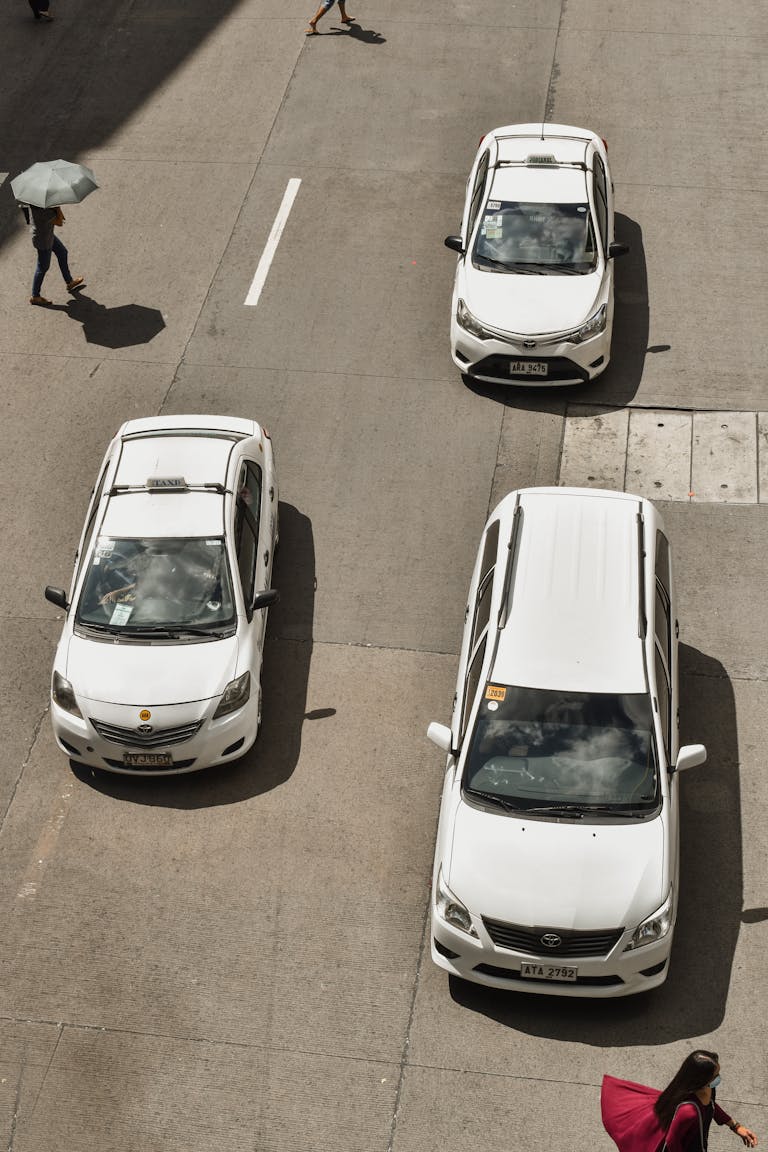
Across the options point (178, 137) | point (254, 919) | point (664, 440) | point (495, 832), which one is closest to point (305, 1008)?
point (254, 919)

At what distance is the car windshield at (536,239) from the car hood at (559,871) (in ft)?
24.5

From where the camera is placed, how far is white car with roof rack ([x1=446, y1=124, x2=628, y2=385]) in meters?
15.1

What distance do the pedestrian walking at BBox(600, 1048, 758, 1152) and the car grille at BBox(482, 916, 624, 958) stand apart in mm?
1648

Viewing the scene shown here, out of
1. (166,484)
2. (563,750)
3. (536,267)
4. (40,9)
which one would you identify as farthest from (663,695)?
(40,9)

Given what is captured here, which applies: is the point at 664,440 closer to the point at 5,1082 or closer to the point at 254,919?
the point at 254,919

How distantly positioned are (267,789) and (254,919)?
1.31m

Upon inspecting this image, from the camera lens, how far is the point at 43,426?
1562 cm

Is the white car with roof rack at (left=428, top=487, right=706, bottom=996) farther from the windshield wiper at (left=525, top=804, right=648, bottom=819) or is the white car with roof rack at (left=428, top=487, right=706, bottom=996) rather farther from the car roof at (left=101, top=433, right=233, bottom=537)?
the car roof at (left=101, top=433, right=233, bottom=537)

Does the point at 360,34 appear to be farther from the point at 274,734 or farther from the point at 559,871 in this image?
the point at 559,871

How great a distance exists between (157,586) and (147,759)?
1488 mm

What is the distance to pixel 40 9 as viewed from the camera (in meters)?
22.6

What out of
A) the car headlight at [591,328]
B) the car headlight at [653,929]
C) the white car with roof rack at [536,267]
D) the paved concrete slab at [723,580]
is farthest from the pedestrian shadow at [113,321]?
the car headlight at [653,929]

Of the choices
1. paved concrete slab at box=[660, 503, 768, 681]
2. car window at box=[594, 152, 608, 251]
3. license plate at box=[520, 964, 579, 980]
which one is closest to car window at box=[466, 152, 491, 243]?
car window at box=[594, 152, 608, 251]

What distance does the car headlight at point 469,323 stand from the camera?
1522 cm
